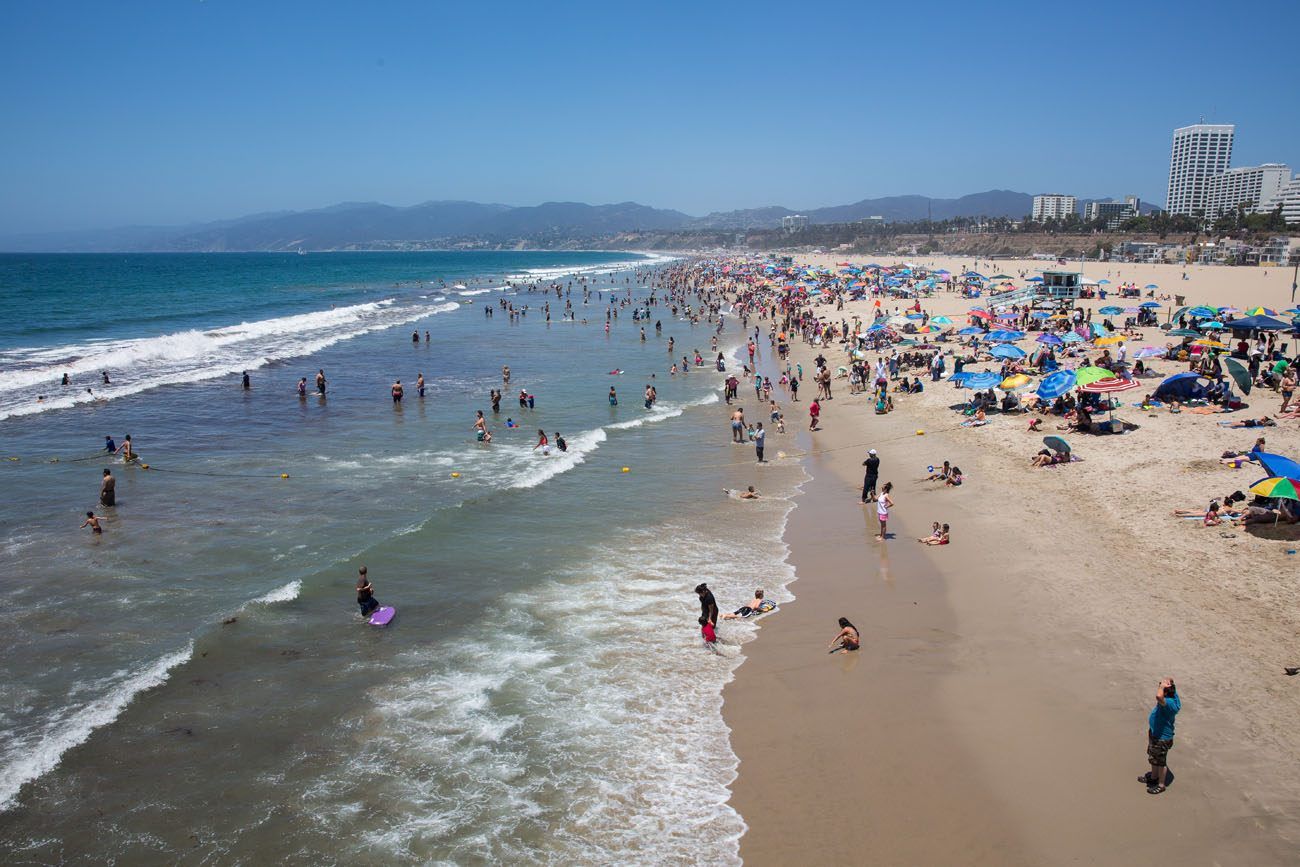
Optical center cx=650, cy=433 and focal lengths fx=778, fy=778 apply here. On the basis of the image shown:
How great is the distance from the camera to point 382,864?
715 cm

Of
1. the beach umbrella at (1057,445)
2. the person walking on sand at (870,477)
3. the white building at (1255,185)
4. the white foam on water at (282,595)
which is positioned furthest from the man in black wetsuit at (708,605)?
the white building at (1255,185)

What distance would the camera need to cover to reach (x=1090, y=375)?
19.2m

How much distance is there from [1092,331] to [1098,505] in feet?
61.5

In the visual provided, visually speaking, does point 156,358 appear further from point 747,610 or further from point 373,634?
point 747,610

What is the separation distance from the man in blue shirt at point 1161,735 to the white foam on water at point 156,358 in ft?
105

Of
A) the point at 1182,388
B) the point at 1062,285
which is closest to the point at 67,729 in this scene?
the point at 1182,388

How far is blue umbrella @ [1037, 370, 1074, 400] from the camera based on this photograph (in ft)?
66.4

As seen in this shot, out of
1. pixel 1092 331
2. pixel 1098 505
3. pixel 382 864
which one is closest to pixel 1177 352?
pixel 1092 331

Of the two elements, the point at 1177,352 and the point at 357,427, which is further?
the point at 1177,352

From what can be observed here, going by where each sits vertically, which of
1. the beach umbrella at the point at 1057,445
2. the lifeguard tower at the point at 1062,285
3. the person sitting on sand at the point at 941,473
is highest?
the lifeguard tower at the point at 1062,285

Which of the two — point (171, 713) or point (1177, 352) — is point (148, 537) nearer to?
point (171, 713)

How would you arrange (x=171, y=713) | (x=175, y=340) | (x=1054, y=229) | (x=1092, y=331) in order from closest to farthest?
(x=171, y=713) → (x=1092, y=331) → (x=175, y=340) → (x=1054, y=229)

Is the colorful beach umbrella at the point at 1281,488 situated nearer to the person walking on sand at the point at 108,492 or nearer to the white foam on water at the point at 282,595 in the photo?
the white foam on water at the point at 282,595

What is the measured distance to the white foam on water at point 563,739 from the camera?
746 cm
